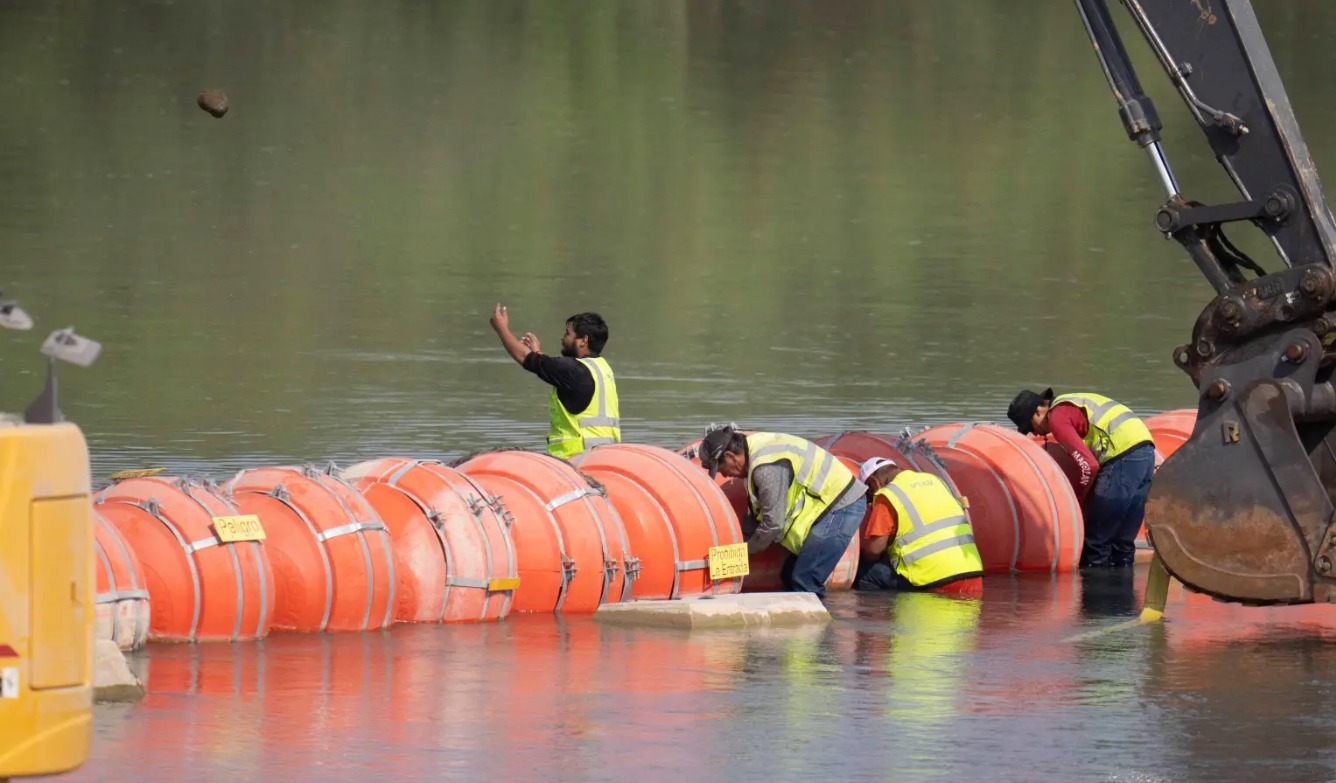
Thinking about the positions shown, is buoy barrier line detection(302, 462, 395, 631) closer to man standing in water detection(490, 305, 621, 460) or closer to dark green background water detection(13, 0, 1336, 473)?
man standing in water detection(490, 305, 621, 460)

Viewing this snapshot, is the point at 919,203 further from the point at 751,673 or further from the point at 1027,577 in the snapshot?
the point at 751,673

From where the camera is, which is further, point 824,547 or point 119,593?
point 824,547

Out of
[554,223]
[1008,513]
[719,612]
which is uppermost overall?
[554,223]

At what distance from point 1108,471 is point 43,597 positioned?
37.4 feet

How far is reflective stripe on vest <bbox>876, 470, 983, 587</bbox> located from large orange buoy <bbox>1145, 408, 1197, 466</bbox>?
299 centimetres

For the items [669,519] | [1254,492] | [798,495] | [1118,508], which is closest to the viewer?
[1254,492]

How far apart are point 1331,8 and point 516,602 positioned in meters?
72.9

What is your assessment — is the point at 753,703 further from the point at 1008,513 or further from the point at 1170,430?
the point at 1170,430

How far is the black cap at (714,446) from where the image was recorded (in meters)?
15.8

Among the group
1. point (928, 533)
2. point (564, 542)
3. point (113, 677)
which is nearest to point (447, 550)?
point (564, 542)

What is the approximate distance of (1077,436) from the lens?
18.0 m

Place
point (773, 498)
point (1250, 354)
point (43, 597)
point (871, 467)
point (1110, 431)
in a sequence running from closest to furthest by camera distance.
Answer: point (43, 597) → point (1250, 354) → point (773, 498) → point (871, 467) → point (1110, 431)

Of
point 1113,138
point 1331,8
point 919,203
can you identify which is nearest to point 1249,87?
point 919,203

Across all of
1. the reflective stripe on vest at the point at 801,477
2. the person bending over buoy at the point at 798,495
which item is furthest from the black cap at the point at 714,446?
the reflective stripe on vest at the point at 801,477
